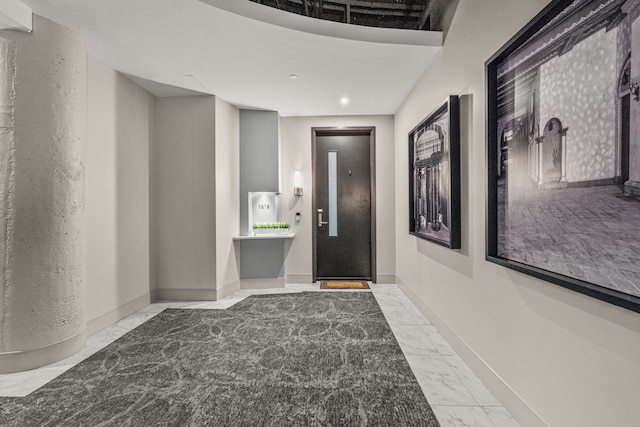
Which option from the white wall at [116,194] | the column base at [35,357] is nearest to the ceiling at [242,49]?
the white wall at [116,194]

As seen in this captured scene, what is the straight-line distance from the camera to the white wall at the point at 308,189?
17.2 ft

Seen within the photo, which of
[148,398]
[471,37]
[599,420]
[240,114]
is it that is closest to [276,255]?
[240,114]

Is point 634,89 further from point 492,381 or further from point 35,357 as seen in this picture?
point 35,357

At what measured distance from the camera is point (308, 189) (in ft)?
17.4

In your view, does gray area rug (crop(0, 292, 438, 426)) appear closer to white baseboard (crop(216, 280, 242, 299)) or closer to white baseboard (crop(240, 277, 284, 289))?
white baseboard (crop(216, 280, 242, 299))

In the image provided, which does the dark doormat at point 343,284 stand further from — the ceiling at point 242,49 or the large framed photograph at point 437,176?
the ceiling at point 242,49

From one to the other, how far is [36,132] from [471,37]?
133 inches

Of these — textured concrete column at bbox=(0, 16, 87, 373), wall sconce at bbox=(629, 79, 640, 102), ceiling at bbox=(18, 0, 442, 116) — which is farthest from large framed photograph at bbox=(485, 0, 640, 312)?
textured concrete column at bbox=(0, 16, 87, 373)

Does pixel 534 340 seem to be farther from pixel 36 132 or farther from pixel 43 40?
pixel 43 40

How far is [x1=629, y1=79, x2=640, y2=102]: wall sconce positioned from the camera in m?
1.09

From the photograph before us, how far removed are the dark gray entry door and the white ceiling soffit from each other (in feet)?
12.0

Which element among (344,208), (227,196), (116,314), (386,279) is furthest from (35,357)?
(386,279)

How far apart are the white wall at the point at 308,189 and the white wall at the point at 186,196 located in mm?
1312

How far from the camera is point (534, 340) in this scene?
1.69m
